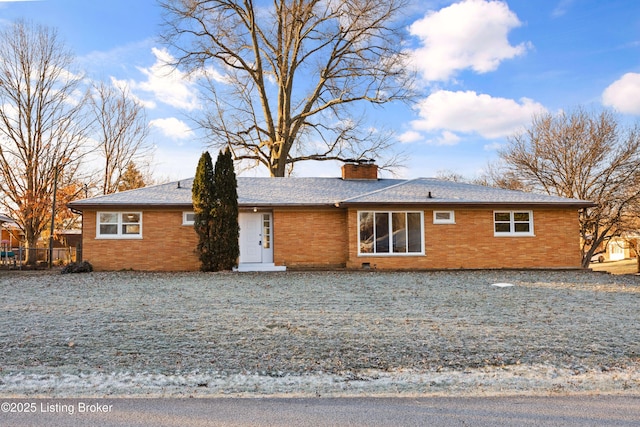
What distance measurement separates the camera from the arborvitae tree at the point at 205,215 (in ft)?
51.6

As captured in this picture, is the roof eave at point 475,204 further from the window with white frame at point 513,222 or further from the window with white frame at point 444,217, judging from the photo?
the window with white frame at point 513,222

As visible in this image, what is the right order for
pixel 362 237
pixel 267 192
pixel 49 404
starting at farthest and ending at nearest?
pixel 267 192
pixel 362 237
pixel 49 404


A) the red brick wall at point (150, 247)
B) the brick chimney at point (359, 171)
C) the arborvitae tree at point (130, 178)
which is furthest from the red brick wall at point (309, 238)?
the arborvitae tree at point (130, 178)

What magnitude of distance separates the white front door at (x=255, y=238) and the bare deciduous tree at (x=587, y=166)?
52.8 feet

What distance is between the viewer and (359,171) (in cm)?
2175

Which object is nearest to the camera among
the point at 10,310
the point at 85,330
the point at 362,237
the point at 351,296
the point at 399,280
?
the point at 85,330

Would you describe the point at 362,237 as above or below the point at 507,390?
above

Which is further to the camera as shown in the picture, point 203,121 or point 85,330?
point 203,121

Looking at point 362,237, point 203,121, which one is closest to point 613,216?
point 362,237

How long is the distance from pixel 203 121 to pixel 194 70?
9.71 ft

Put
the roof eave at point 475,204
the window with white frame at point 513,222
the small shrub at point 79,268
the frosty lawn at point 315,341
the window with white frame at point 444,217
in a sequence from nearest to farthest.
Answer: the frosty lawn at point 315,341, the small shrub at point 79,268, the roof eave at point 475,204, the window with white frame at point 444,217, the window with white frame at point 513,222

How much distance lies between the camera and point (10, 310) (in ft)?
28.5

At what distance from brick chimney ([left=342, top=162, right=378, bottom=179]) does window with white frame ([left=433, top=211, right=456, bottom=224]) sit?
532 centimetres

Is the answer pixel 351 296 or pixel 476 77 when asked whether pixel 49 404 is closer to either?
pixel 351 296
